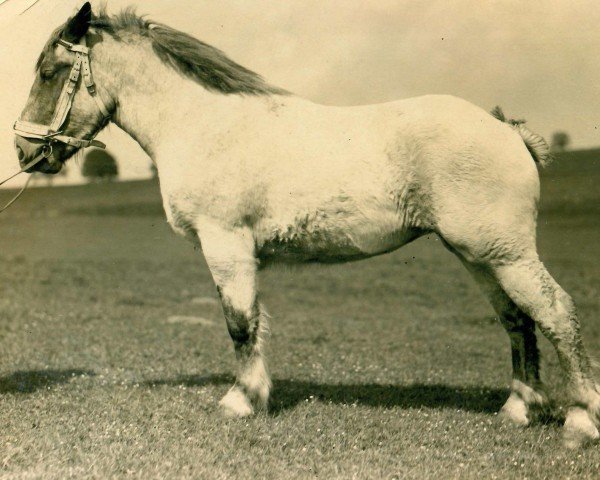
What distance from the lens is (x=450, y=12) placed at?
6.41 metres

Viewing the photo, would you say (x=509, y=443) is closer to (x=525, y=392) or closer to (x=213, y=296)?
(x=525, y=392)

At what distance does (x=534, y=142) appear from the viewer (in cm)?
528

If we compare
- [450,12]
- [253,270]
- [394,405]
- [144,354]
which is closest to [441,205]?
[253,270]

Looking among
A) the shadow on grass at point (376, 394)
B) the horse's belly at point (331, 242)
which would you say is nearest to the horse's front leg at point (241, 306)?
the horse's belly at point (331, 242)

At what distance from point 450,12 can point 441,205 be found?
8.43ft

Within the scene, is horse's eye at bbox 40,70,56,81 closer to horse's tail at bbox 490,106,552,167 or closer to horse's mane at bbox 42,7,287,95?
horse's mane at bbox 42,7,287,95

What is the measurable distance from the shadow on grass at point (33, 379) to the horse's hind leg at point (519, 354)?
14.8 ft

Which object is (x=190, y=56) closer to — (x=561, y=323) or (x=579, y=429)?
(x=561, y=323)

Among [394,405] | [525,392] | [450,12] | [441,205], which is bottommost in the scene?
[394,405]

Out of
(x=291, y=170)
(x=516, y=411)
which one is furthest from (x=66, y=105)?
(x=516, y=411)

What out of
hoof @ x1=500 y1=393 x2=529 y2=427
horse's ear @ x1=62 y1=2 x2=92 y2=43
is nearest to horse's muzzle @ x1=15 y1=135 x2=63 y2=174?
horse's ear @ x1=62 y1=2 x2=92 y2=43

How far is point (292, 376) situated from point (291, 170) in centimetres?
328

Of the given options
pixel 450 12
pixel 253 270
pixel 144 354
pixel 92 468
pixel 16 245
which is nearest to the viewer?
pixel 92 468

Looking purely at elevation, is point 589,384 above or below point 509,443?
above
